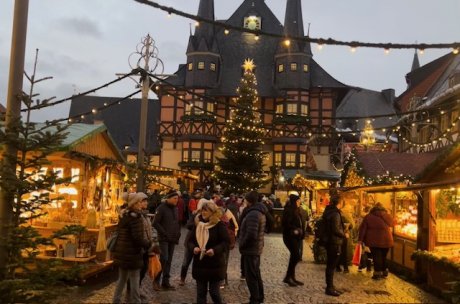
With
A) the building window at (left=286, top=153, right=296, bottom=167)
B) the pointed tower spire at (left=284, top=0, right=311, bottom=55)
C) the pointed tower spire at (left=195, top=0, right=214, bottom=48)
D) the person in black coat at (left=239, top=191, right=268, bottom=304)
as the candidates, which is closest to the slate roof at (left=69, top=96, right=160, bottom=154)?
the pointed tower spire at (left=195, top=0, right=214, bottom=48)

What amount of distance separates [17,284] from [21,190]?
3.22 feet

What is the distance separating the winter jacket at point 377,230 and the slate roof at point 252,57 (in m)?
33.8

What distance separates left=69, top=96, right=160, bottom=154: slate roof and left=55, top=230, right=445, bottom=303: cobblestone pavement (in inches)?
1784


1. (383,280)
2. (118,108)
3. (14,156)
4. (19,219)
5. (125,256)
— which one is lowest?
(383,280)

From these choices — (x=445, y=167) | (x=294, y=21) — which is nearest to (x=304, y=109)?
(x=294, y=21)

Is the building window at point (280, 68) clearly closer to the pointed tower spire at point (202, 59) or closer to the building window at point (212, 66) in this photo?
the pointed tower spire at point (202, 59)

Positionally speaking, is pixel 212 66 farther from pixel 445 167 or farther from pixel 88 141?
pixel 445 167

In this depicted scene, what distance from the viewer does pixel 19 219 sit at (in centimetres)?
589

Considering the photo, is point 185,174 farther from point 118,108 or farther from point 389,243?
point 118,108

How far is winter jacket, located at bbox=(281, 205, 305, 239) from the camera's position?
10.5 metres

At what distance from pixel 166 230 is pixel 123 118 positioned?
Result: 5204cm

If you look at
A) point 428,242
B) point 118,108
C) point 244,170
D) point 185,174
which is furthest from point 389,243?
point 118,108

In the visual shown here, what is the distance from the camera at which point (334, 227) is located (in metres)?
A: 10.0

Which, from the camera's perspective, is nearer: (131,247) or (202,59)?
(131,247)
